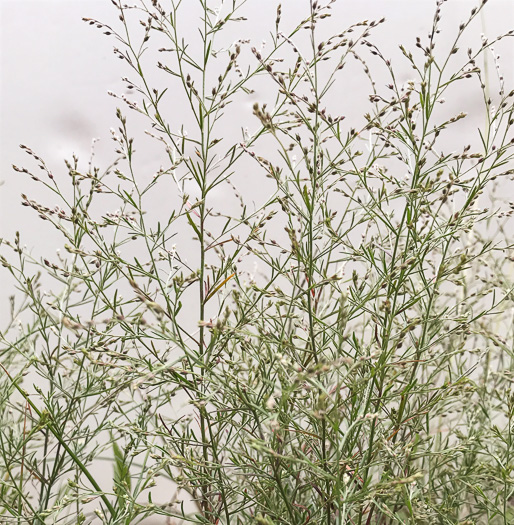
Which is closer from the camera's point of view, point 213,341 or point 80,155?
point 213,341

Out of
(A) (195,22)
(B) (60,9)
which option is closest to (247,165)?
(A) (195,22)

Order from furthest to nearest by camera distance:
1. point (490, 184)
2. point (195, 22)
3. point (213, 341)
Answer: point (490, 184) < point (195, 22) < point (213, 341)

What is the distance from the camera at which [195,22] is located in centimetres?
104

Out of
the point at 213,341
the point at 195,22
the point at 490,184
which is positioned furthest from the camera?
the point at 490,184

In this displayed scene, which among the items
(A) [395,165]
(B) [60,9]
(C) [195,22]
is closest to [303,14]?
(C) [195,22]

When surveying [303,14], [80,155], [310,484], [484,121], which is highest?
[303,14]

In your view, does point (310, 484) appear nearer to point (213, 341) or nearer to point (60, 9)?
point (213, 341)

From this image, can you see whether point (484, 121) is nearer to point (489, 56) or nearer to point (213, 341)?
point (489, 56)

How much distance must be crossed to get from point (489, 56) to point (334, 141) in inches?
12.3

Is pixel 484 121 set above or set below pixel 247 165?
above

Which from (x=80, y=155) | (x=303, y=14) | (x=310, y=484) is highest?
(x=303, y=14)

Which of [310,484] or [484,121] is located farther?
[484,121]

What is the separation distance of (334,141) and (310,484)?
2.21 ft

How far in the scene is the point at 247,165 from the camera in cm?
108
